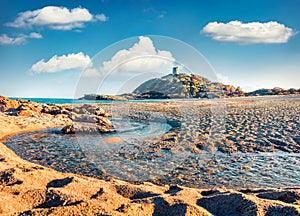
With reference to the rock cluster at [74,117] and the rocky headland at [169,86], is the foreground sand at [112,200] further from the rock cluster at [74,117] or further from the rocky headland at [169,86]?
the rock cluster at [74,117]

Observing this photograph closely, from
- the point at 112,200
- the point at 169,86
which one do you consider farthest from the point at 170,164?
the point at 169,86

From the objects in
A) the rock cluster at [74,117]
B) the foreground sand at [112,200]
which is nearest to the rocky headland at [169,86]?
the rock cluster at [74,117]

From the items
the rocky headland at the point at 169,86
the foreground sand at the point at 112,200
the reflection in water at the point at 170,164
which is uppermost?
the rocky headland at the point at 169,86

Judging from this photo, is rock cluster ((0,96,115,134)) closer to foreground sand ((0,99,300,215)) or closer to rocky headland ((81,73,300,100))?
rocky headland ((81,73,300,100))

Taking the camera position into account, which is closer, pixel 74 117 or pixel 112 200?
pixel 112 200

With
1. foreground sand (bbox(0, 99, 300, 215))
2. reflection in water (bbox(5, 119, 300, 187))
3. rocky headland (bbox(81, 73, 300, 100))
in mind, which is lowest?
reflection in water (bbox(5, 119, 300, 187))

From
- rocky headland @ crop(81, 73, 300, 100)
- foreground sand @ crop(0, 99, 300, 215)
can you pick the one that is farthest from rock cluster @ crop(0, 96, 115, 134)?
foreground sand @ crop(0, 99, 300, 215)

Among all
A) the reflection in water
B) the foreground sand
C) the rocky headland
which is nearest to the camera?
the foreground sand

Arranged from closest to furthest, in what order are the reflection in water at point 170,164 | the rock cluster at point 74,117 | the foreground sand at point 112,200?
the foreground sand at point 112,200
the reflection in water at point 170,164
the rock cluster at point 74,117

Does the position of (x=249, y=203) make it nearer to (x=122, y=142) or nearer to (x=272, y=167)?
(x=272, y=167)

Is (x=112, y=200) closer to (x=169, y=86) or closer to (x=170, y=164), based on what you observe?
(x=170, y=164)

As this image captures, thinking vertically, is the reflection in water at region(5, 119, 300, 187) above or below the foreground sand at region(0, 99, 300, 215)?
below

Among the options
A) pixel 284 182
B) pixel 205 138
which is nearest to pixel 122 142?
pixel 205 138

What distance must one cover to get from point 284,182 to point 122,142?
8303mm
